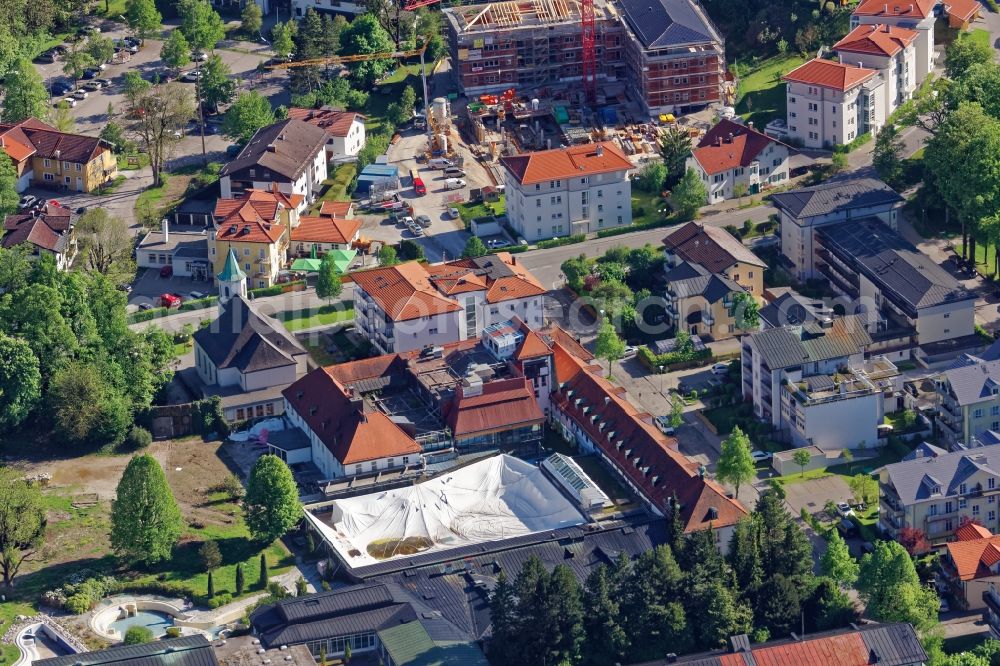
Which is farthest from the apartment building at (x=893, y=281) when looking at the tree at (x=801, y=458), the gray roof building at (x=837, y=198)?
the tree at (x=801, y=458)

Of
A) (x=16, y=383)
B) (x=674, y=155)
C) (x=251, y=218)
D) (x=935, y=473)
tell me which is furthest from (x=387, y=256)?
(x=935, y=473)

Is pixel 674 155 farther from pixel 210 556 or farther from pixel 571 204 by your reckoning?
pixel 210 556

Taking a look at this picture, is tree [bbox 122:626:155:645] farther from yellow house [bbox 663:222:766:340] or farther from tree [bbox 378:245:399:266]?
tree [bbox 378:245:399:266]

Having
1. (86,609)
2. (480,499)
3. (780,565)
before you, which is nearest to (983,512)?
(780,565)

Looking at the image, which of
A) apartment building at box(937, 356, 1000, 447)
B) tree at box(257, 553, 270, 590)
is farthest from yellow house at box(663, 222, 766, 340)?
tree at box(257, 553, 270, 590)

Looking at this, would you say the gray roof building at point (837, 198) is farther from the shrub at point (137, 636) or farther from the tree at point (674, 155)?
the shrub at point (137, 636)

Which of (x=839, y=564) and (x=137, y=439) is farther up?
(x=137, y=439)
